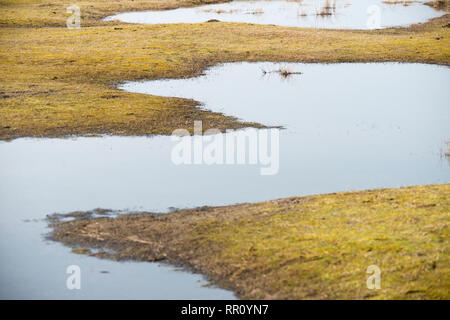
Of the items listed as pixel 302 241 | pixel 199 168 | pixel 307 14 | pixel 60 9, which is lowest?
pixel 302 241

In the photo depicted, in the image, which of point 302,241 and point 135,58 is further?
point 135,58

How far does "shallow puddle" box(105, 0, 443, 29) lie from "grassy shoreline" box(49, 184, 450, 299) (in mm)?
40741

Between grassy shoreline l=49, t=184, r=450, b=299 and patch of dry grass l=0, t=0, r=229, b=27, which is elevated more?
patch of dry grass l=0, t=0, r=229, b=27

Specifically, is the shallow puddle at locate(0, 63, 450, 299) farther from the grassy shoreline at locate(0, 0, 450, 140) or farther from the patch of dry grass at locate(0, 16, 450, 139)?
the grassy shoreline at locate(0, 0, 450, 140)

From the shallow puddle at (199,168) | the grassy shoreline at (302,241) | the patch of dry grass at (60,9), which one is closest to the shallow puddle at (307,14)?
the patch of dry grass at (60,9)

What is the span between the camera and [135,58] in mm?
39938

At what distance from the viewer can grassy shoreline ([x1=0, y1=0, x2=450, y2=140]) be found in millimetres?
27016

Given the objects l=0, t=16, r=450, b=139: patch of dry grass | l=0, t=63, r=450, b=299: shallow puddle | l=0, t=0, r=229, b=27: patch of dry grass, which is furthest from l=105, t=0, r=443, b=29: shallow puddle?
l=0, t=63, r=450, b=299: shallow puddle

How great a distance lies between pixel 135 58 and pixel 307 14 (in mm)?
27981

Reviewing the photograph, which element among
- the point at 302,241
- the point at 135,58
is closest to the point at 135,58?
the point at 135,58

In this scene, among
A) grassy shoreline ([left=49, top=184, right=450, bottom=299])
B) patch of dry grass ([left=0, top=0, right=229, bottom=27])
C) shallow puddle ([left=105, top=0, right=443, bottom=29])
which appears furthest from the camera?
shallow puddle ([left=105, top=0, right=443, bottom=29])

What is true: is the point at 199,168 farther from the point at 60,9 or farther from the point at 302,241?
the point at 60,9

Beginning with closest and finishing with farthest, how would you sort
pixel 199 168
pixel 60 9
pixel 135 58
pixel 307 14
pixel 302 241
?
pixel 302 241
pixel 199 168
pixel 135 58
pixel 60 9
pixel 307 14

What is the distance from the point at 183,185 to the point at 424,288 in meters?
8.82
